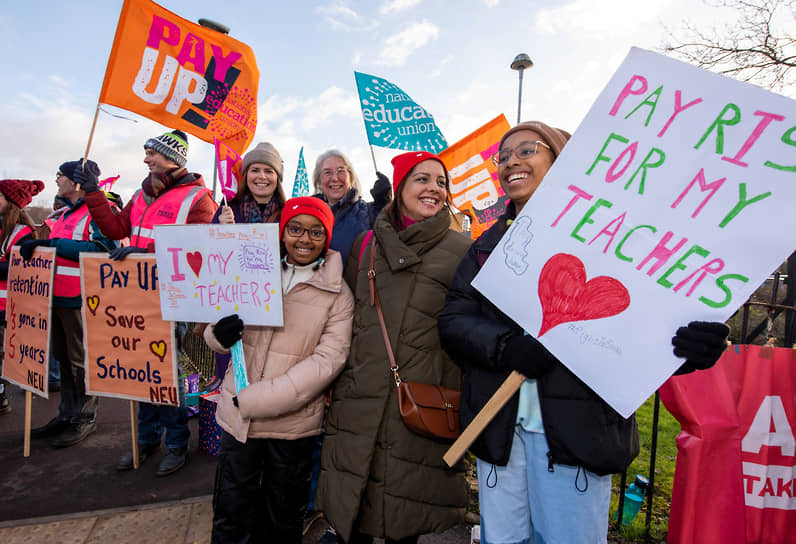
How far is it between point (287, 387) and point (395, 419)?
527 millimetres

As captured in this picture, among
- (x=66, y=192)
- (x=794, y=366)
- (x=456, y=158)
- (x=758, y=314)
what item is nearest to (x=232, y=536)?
(x=794, y=366)

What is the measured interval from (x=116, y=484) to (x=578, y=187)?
3729 mm

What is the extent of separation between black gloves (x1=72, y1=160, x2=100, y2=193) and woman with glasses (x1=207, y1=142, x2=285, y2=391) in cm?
102

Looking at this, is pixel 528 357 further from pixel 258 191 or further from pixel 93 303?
pixel 93 303

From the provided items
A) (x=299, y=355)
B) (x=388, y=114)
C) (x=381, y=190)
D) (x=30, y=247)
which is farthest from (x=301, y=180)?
(x=299, y=355)

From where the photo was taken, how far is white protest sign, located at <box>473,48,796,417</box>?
112 centimetres

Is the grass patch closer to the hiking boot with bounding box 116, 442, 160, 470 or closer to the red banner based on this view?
the red banner

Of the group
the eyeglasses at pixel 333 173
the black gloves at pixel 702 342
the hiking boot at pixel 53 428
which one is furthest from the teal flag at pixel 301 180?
the black gloves at pixel 702 342

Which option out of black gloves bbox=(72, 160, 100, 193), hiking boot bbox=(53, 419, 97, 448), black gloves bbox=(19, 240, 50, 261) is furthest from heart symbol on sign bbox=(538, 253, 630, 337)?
hiking boot bbox=(53, 419, 97, 448)

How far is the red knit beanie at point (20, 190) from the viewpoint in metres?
4.35

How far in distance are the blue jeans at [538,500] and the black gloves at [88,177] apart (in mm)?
3398

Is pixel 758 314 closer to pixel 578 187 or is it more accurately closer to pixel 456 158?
pixel 456 158

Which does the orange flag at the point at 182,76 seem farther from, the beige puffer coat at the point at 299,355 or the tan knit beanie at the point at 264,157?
the beige puffer coat at the point at 299,355

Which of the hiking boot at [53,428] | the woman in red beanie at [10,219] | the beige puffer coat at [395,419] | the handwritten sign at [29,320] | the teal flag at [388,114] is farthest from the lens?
the woman in red beanie at [10,219]
